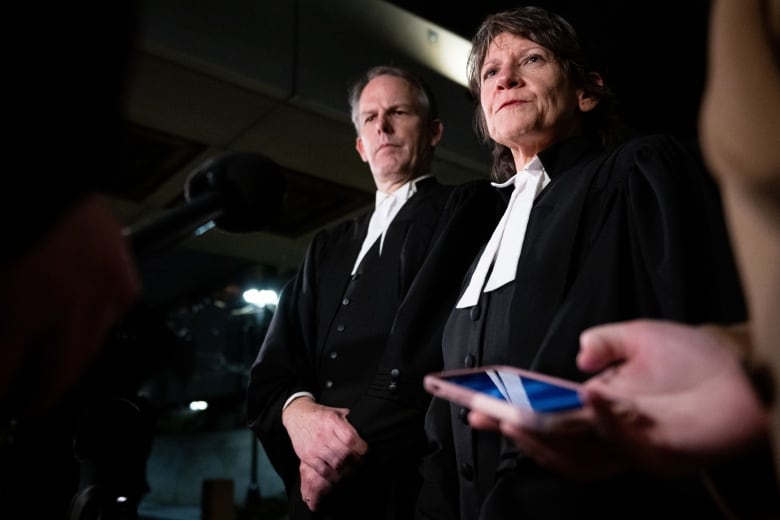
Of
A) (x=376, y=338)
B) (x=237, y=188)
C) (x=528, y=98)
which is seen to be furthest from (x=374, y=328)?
(x=237, y=188)

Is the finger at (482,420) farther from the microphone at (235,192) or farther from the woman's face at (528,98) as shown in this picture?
the woman's face at (528,98)

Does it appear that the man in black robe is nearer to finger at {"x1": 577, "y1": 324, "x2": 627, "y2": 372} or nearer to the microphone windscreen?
the microphone windscreen

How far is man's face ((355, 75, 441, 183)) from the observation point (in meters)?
1.68

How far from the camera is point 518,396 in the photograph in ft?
1.77

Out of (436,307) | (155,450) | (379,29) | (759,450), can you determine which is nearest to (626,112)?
(436,307)

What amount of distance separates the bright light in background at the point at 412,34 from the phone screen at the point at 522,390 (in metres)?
3.23

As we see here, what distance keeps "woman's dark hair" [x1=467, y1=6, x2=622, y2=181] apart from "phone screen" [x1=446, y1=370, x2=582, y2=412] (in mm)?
853

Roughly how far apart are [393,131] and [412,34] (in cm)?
218

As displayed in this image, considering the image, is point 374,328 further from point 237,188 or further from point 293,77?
point 293,77

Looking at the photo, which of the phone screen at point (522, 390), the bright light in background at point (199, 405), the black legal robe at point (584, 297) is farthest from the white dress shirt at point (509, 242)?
the bright light in background at point (199, 405)

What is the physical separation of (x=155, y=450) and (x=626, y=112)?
1307 cm

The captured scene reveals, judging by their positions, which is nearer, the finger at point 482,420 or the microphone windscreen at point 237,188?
the finger at point 482,420

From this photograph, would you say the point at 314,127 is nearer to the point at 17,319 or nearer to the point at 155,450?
the point at 17,319

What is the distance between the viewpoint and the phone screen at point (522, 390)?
0.51m
